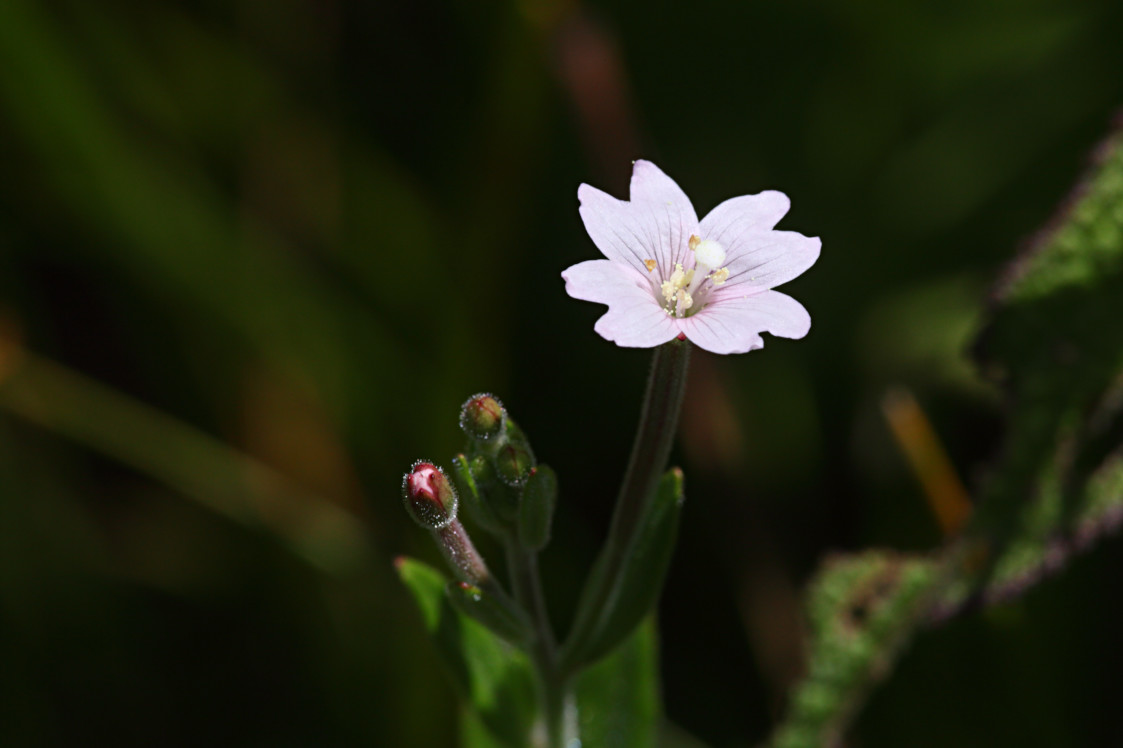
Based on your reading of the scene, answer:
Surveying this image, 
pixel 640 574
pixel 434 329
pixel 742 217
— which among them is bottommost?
pixel 640 574

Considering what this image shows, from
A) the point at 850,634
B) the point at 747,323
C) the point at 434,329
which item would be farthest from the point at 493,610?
the point at 434,329

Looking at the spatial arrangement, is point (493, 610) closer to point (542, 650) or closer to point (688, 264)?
point (542, 650)

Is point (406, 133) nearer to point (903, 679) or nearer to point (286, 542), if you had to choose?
point (286, 542)

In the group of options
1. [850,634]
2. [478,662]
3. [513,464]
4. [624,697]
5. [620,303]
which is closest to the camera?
[620,303]

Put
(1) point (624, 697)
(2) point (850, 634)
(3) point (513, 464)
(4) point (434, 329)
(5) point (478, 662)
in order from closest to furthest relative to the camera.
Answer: (3) point (513, 464)
(5) point (478, 662)
(1) point (624, 697)
(2) point (850, 634)
(4) point (434, 329)

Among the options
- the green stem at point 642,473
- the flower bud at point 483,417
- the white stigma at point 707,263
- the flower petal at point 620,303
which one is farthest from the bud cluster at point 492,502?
the white stigma at point 707,263

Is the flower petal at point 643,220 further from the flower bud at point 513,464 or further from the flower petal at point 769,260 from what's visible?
the flower bud at point 513,464

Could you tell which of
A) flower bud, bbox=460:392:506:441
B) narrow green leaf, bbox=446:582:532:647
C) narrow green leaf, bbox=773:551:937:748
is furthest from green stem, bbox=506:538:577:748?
narrow green leaf, bbox=773:551:937:748
